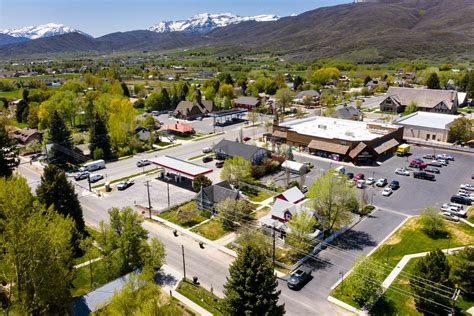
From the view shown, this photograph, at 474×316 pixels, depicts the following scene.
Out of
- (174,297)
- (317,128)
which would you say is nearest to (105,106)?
(317,128)

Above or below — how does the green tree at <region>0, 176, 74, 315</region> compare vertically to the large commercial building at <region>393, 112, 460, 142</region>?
above

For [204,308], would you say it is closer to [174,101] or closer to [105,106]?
[105,106]

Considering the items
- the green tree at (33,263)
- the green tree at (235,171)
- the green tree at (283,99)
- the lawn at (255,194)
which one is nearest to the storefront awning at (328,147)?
the lawn at (255,194)

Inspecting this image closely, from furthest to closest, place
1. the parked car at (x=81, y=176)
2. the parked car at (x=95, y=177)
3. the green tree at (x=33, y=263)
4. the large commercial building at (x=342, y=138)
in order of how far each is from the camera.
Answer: the large commercial building at (x=342, y=138) < the parked car at (x=81, y=176) < the parked car at (x=95, y=177) < the green tree at (x=33, y=263)

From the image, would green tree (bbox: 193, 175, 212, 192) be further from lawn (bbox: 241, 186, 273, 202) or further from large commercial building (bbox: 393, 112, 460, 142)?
large commercial building (bbox: 393, 112, 460, 142)

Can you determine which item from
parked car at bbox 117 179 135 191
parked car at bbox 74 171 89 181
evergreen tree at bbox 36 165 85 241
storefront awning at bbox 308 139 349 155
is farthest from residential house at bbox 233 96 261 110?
evergreen tree at bbox 36 165 85 241

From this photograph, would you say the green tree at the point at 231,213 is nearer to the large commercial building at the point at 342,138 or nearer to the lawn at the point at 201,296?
the lawn at the point at 201,296
